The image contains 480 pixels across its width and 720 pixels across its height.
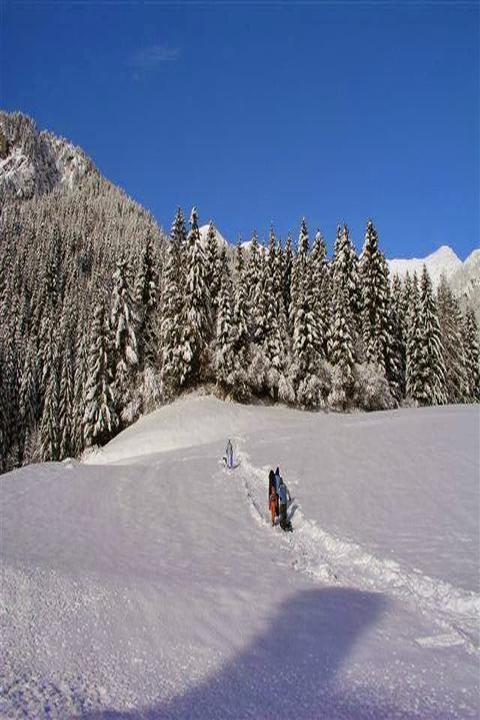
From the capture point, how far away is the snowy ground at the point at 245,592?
6492 mm

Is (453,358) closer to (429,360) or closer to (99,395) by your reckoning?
(429,360)

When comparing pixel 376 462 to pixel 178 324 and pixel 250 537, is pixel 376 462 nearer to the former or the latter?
pixel 250 537

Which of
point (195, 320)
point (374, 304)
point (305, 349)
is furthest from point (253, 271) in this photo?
point (374, 304)

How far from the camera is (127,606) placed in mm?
9281

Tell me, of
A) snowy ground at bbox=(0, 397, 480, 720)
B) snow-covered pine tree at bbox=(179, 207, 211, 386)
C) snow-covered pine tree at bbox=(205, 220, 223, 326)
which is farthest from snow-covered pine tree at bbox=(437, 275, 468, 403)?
snowy ground at bbox=(0, 397, 480, 720)

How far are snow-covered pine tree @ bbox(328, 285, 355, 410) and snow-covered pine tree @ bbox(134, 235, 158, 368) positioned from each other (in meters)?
17.3

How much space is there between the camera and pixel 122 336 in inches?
2057

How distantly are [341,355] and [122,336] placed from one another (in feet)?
66.4

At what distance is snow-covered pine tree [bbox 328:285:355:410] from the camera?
1969 inches

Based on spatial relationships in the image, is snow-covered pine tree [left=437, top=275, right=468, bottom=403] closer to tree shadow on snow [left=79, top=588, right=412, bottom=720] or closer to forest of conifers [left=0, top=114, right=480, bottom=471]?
forest of conifers [left=0, top=114, right=480, bottom=471]

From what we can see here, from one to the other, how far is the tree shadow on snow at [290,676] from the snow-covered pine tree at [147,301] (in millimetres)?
45693

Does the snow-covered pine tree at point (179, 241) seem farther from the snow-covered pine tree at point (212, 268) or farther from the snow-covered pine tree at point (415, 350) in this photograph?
the snow-covered pine tree at point (415, 350)

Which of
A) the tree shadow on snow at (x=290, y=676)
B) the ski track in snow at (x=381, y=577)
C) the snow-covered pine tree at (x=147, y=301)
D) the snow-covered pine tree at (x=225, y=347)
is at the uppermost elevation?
the snow-covered pine tree at (x=147, y=301)

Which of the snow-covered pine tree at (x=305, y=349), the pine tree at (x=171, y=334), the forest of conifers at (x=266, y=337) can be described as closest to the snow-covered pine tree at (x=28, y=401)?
the forest of conifers at (x=266, y=337)
